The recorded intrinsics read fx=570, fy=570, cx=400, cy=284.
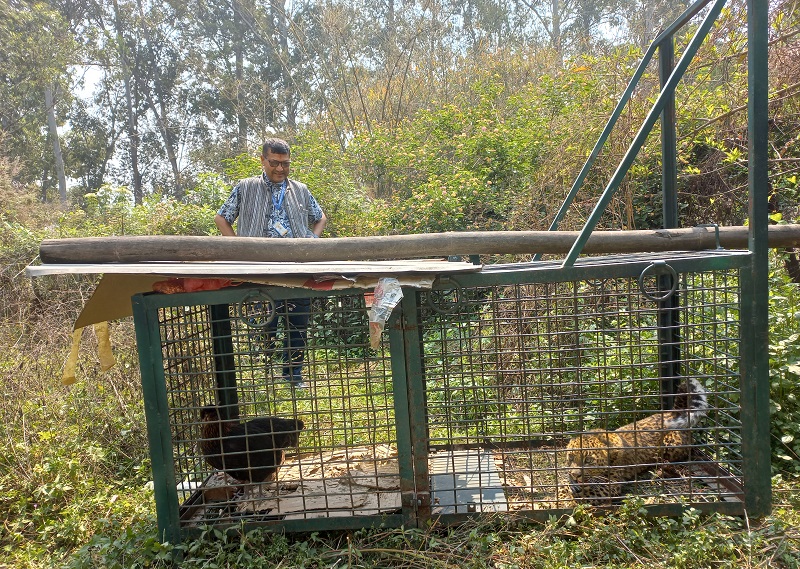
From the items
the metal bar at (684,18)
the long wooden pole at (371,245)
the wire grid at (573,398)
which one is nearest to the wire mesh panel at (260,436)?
the long wooden pole at (371,245)

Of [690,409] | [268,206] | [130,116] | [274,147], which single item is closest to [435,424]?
[690,409]

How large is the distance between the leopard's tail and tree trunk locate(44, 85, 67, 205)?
25.8 meters

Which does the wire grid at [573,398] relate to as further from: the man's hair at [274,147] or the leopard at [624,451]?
the man's hair at [274,147]

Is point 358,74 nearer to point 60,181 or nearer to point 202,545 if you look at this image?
point 202,545

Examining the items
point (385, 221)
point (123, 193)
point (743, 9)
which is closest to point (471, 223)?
point (385, 221)

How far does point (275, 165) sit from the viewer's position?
207 inches

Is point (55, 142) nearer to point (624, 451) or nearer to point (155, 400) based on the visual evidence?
point (155, 400)

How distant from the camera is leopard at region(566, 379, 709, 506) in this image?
3.20 meters

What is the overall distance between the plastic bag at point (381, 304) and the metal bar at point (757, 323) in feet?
6.05

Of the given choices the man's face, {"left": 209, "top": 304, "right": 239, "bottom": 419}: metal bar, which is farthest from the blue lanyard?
{"left": 209, "top": 304, "right": 239, "bottom": 419}: metal bar

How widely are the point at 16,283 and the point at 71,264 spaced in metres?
6.90

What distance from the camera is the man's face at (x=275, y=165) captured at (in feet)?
17.2

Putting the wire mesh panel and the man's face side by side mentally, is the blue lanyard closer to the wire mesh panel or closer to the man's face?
the man's face

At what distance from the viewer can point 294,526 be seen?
3.09 metres
